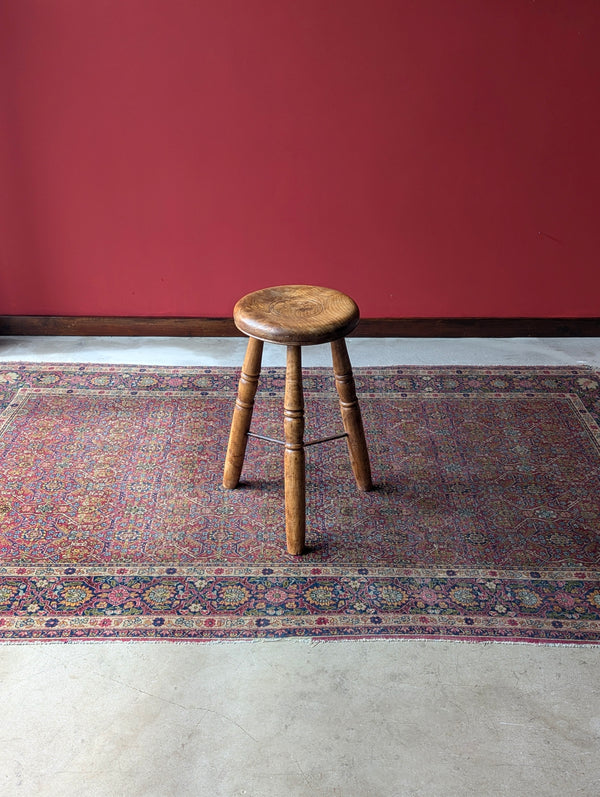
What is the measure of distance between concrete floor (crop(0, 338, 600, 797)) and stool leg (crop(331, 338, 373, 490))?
2.12ft

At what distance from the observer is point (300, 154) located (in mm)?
3316

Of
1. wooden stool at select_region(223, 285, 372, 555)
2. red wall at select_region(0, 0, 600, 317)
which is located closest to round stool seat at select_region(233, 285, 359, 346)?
wooden stool at select_region(223, 285, 372, 555)

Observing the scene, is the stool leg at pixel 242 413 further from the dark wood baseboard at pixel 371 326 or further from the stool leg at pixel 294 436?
the dark wood baseboard at pixel 371 326

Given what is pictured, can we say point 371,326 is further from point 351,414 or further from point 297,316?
point 297,316

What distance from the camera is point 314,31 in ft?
10.3

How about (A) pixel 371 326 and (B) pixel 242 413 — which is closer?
(B) pixel 242 413

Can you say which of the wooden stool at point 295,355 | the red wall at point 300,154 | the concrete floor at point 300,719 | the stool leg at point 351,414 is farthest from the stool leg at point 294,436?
the red wall at point 300,154

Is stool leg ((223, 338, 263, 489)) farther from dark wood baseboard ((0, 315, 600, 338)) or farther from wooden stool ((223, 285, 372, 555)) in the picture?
dark wood baseboard ((0, 315, 600, 338))

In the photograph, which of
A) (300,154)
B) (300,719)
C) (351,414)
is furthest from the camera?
(300,154)

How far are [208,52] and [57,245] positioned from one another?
1.00 m

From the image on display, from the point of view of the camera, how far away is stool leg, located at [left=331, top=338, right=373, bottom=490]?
7.68 ft

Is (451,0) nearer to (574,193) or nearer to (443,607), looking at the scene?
(574,193)

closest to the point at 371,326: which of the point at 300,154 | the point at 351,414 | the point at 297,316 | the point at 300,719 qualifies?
the point at 300,154

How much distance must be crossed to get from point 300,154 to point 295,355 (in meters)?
1.41
